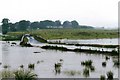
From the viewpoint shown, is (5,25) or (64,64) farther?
(5,25)

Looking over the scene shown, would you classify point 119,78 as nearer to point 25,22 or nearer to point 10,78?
point 10,78

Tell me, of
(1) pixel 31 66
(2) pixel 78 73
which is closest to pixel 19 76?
(2) pixel 78 73

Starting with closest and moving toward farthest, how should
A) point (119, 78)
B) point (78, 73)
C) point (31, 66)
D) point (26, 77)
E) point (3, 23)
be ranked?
point (26, 77) → point (119, 78) → point (78, 73) → point (31, 66) → point (3, 23)

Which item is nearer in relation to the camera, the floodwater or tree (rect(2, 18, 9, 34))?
the floodwater

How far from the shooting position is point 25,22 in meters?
182

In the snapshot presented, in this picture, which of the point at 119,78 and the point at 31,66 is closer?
the point at 119,78

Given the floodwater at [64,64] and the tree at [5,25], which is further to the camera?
the tree at [5,25]

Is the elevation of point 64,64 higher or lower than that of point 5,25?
lower

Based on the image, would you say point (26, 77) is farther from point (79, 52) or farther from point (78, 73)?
point (79, 52)

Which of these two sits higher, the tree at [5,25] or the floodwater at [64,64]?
the tree at [5,25]

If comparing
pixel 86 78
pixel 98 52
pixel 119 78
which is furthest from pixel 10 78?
pixel 98 52

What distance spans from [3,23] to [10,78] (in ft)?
455

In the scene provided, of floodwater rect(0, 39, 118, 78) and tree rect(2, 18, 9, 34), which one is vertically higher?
tree rect(2, 18, 9, 34)

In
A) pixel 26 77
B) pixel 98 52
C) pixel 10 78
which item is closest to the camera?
pixel 26 77
